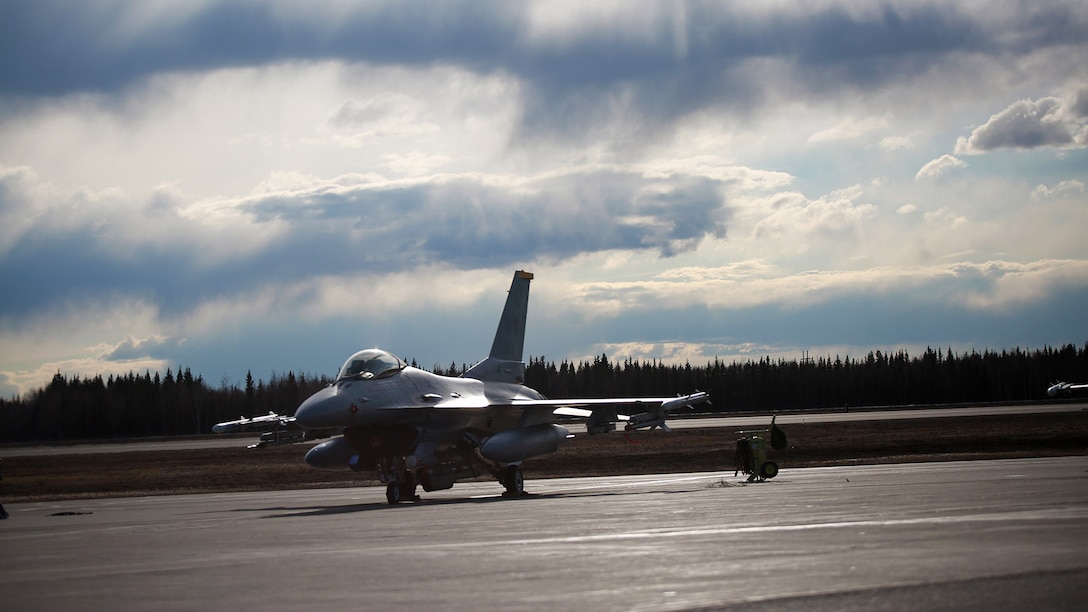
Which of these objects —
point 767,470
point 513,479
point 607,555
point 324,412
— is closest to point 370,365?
point 324,412

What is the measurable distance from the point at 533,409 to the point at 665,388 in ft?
446

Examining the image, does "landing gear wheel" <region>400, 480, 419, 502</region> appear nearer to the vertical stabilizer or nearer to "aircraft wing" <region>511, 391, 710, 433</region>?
"aircraft wing" <region>511, 391, 710, 433</region>

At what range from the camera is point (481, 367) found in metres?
38.6

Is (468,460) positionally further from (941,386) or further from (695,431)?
(941,386)

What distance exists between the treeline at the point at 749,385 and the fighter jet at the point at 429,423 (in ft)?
274

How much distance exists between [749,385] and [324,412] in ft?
500

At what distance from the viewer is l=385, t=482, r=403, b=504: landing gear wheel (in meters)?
30.0

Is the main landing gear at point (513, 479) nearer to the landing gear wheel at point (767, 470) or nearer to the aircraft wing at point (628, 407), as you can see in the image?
the aircraft wing at point (628, 407)

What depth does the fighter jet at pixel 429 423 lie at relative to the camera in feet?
101

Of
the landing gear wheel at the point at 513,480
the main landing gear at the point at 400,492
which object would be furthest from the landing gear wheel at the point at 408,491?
the landing gear wheel at the point at 513,480

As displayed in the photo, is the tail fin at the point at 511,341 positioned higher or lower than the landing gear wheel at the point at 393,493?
higher

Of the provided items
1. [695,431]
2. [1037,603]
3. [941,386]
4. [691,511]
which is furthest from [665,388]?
[1037,603]

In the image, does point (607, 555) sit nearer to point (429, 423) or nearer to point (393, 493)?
point (393, 493)

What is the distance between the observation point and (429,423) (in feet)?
108
